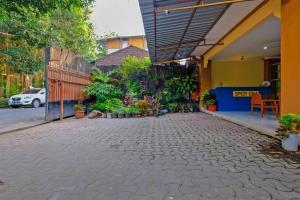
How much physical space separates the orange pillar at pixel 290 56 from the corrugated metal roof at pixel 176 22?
1.48 metres

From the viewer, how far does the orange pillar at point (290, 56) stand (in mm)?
4168

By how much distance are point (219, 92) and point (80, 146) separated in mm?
7602

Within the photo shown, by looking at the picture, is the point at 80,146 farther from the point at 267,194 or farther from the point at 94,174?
the point at 267,194

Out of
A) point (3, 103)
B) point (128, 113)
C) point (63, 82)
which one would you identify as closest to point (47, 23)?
point (3, 103)

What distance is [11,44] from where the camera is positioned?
16.5m

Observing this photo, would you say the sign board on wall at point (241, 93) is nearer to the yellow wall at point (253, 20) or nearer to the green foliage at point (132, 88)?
the yellow wall at point (253, 20)

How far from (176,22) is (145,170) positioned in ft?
14.2

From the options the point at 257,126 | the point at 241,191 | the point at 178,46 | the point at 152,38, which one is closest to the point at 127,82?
the point at 178,46

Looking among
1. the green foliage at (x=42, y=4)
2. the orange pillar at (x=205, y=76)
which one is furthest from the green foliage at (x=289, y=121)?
the orange pillar at (x=205, y=76)

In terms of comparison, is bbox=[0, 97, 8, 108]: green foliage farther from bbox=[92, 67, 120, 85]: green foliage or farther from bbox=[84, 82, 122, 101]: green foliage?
bbox=[84, 82, 122, 101]: green foliage

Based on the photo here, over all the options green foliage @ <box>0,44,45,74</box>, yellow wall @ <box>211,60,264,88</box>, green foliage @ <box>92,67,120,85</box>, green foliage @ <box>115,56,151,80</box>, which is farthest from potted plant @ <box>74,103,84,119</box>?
green foliage @ <box>0,44,45,74</box>

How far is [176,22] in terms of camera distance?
634 centimetres

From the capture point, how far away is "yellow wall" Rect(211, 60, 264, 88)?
1159 cm

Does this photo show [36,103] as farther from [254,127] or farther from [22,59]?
[254,127]
